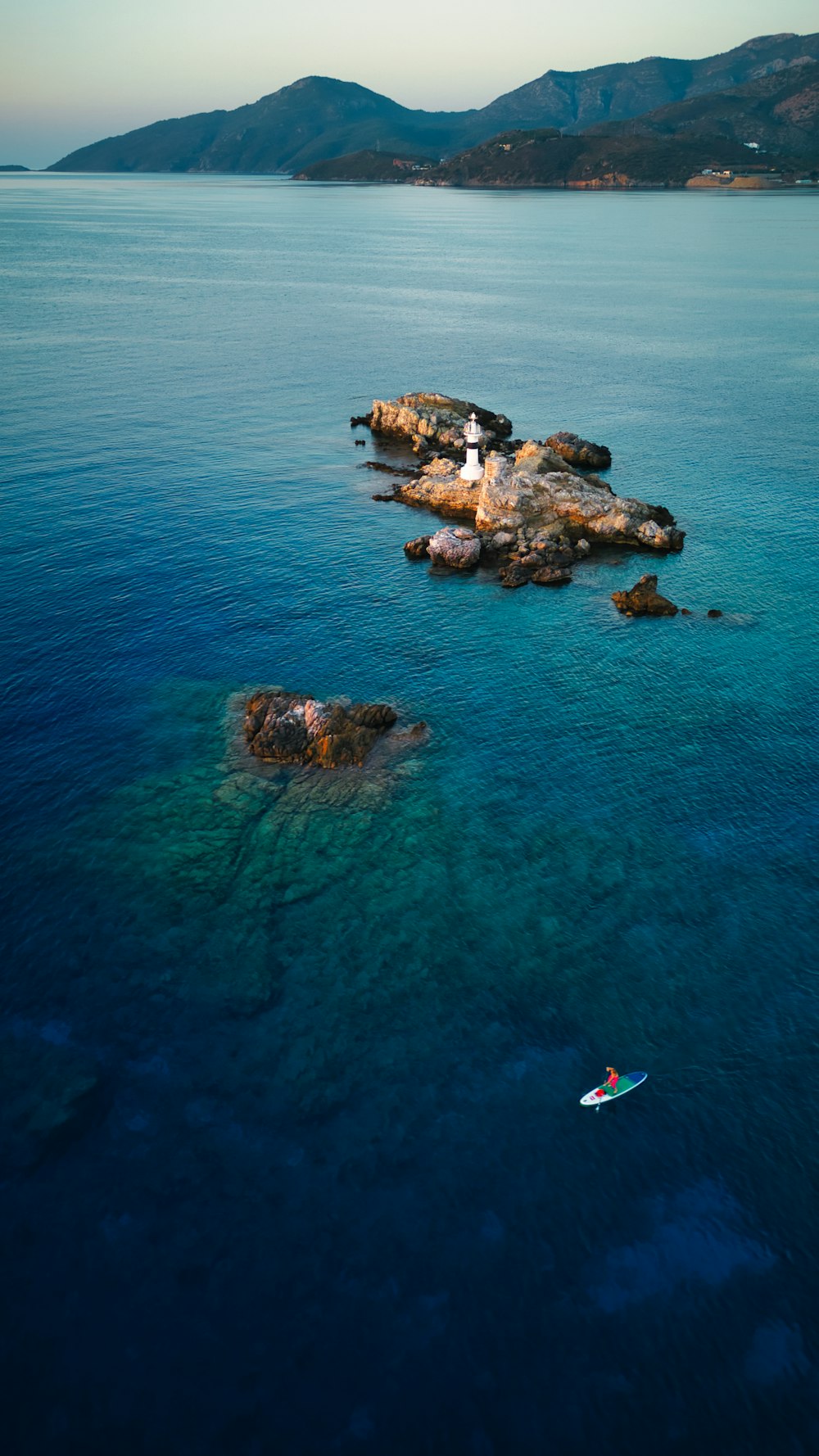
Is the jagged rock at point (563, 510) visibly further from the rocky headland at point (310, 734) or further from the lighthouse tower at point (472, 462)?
the rocky headland at point (310, 734)

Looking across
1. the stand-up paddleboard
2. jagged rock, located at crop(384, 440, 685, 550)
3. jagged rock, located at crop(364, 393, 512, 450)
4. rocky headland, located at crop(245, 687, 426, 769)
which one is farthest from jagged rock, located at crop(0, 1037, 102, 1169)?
jagged rock, located at crop(364, 393, 512, 450)

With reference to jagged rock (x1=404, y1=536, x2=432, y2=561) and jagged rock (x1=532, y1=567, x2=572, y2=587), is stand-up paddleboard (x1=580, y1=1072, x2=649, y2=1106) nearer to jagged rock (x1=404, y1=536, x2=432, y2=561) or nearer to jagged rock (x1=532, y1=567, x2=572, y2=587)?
jagged rock (x1=532, y1=567, x2=572, y2=587)

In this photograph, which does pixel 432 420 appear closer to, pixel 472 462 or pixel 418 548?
pixel 472 462

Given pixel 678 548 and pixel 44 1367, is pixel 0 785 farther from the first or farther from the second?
pixel 678 548

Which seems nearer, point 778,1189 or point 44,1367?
point 44,1367

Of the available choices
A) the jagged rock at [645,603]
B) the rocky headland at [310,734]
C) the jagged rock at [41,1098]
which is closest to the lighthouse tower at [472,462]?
the jagged rock at [645,603]

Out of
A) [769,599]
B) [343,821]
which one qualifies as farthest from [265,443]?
[343,821]

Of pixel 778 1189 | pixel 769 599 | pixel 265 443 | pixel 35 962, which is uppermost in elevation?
pixel 265 443
